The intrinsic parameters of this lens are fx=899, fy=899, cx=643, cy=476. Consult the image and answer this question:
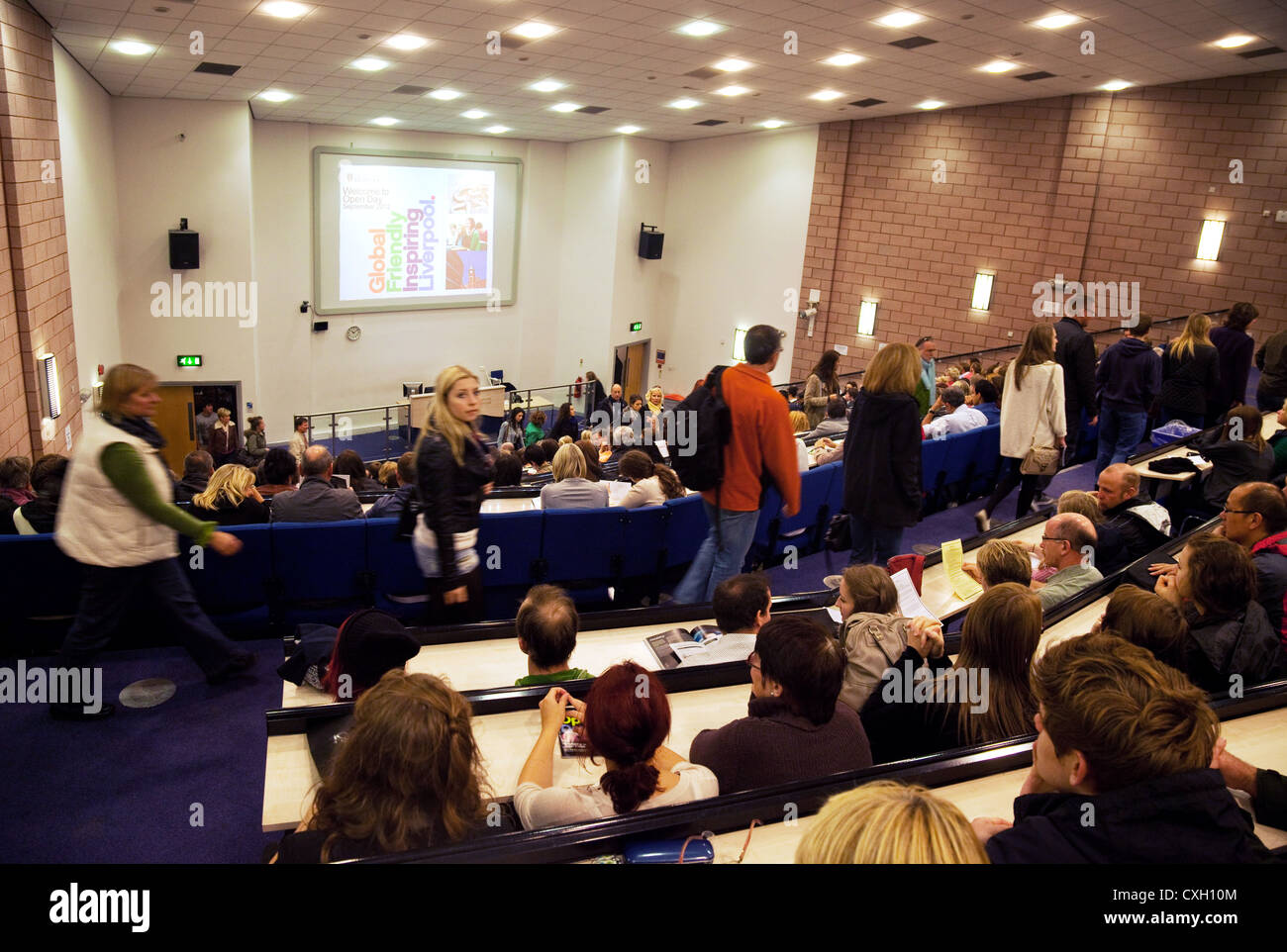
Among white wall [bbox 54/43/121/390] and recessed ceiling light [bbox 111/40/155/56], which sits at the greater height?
recessed ceiling light [bbox 111/40/155/56]

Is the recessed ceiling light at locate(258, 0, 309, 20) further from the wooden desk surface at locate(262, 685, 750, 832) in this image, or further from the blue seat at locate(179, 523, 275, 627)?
the wooden desk surface at locate(262, 685, 750, 832)

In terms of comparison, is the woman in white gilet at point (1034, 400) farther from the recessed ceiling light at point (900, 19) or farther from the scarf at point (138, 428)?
the scarf at point (138, 428)

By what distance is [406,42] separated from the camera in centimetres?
861

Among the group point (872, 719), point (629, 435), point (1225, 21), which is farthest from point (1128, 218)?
point (872, 719)

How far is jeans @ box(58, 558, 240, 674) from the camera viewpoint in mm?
3781

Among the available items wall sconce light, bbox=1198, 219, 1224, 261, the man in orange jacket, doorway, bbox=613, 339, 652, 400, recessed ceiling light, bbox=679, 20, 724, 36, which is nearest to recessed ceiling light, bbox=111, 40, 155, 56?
recessed ceiling light, bbox=679, 20, 724, 36

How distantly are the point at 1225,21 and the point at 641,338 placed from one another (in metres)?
11.5

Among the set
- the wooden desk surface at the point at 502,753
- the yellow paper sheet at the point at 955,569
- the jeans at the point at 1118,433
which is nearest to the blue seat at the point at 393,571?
the wooden desk surface at the point at 502,753

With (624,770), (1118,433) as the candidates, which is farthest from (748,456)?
(1118,433)

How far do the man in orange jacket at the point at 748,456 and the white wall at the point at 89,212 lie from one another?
23.4ft

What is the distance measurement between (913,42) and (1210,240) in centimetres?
518

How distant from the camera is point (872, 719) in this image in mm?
2748

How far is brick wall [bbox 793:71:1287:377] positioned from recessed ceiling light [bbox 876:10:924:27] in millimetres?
5205

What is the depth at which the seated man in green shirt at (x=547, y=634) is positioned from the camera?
2869mm
